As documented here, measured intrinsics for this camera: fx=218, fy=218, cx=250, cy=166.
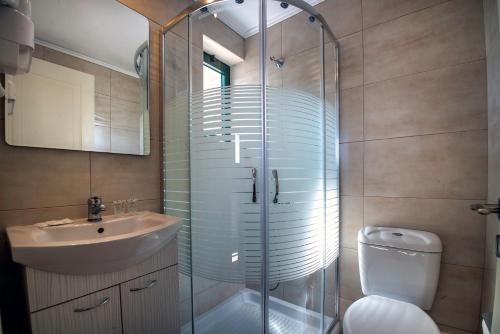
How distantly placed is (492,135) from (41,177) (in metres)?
2.18

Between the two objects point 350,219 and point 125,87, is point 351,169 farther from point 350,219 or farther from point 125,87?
point 125,87

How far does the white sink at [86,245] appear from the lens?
0.69 metres

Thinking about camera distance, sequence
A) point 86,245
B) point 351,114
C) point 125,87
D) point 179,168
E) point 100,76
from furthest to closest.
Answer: point 351,114 < point 179,168 < point 125,87 < point 100,76 < point 86,245

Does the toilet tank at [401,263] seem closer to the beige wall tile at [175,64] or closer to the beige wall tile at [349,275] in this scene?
the beige wall tile at [349,275]

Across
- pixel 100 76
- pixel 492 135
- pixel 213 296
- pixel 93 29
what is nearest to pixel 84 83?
pixel 100 76

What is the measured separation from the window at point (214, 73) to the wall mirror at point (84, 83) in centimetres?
39

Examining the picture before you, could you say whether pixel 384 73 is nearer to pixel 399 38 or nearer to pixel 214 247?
pixel 399 38

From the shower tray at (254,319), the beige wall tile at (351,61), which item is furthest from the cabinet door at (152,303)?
the beige wall tile at (351,61)

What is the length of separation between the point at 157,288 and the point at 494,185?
64.9 inches

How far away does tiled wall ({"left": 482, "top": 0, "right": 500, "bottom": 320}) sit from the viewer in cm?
98

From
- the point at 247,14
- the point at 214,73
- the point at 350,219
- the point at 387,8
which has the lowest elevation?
the point at 350,219

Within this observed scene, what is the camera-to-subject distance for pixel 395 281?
4.05 feet

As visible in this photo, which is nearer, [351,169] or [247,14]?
[247,14]

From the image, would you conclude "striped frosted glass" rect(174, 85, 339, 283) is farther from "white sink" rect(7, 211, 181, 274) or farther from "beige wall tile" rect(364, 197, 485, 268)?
"beige wall tile" rect(364, 197, 485, 268)
